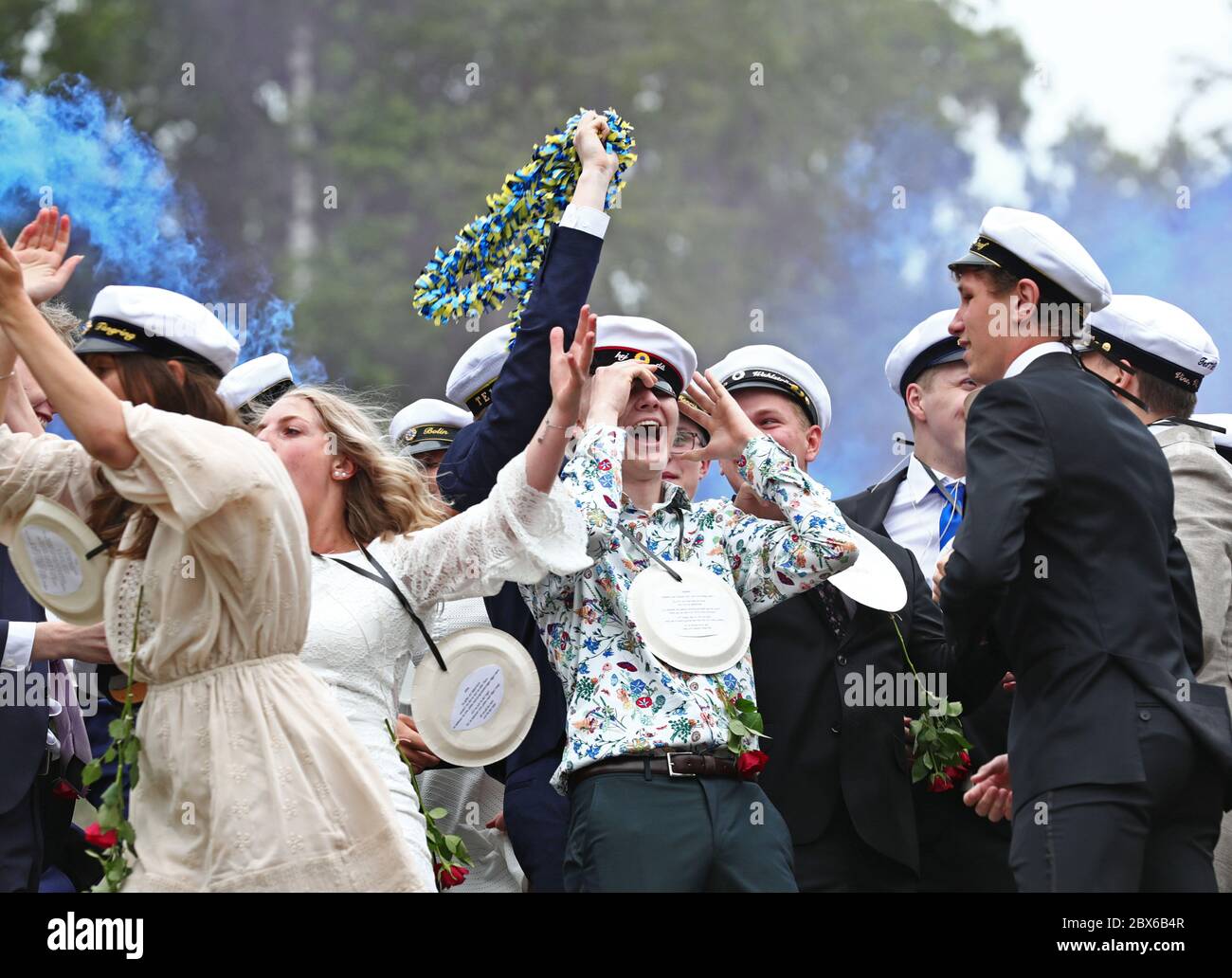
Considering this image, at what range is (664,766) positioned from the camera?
465 cm

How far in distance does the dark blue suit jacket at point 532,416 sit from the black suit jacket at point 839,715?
637 mm

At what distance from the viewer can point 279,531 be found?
386cm

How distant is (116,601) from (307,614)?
40 centimetres

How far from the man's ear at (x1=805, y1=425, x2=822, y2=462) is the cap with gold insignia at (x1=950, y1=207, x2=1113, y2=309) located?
4.23 ft

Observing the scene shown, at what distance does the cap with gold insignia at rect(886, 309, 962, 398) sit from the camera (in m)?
6.40

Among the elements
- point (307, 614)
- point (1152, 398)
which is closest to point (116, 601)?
point (307, 614)

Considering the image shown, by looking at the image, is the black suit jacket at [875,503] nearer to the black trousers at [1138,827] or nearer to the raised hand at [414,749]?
the raised hand at [414,749]

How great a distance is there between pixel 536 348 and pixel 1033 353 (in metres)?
1.30

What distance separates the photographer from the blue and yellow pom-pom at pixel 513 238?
541cm

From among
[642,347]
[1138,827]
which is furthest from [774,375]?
[1138,827]

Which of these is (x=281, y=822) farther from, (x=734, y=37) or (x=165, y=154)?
(x=734, y=37)

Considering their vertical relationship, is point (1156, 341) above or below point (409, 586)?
above

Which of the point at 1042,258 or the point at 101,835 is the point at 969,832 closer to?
the point at 1042,258

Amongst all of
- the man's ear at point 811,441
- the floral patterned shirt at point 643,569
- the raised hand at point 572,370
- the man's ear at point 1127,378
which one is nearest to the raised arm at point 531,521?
the raised hand at point 572,370
